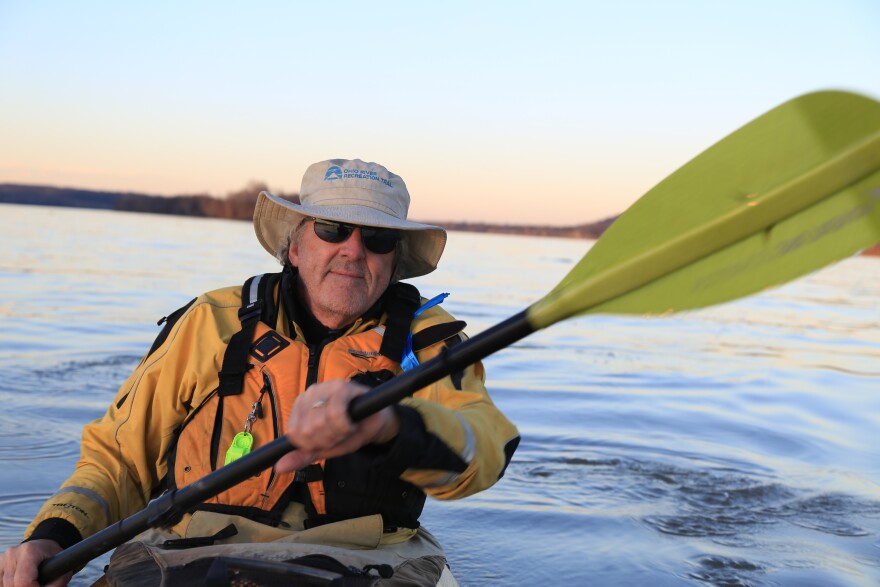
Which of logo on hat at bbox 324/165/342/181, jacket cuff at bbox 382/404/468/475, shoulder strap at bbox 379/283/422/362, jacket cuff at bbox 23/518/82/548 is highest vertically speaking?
logo on hat at bbox 324/165/342/181

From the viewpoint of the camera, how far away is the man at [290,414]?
2.51 meters

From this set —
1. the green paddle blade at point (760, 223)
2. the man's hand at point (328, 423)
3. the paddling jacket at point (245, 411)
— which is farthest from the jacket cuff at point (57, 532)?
the green paddle blade at point (760, 223)

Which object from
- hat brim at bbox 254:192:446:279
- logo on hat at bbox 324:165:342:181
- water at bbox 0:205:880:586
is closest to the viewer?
hat brim at bbox 254:192:446:279

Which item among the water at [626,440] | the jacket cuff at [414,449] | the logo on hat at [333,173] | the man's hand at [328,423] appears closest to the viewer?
the man's hand at [328,423]

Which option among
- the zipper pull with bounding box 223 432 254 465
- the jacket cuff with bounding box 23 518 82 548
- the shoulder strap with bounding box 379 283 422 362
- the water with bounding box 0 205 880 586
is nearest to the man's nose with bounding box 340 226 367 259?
the shoulder strap with bounding box 379 283 422 362

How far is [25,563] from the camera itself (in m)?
2.48

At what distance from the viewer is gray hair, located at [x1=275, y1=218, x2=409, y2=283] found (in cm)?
322

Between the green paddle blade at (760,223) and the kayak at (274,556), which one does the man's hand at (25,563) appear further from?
the green paddle blade at (760,223)

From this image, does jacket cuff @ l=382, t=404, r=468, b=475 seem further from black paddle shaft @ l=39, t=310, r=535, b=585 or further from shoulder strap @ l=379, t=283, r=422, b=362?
shoulder strap @ l=379, t=283, r=422, b=362

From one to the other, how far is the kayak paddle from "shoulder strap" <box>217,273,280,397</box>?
2.32 ft

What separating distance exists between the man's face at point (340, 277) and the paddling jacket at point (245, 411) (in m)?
0.06

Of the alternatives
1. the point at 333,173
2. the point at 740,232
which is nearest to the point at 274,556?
the point at 333,173

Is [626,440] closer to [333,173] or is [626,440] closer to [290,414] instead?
[333,173]

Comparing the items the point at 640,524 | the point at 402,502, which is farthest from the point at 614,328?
the point at 402,502
